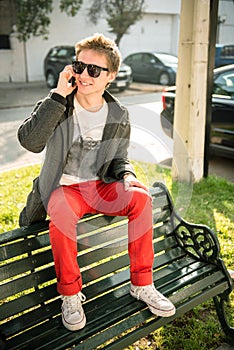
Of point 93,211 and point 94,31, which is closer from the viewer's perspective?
point 93,211

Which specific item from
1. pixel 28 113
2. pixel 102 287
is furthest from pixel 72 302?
pixel 28 113

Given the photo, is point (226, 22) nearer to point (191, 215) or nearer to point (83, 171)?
point (191, 215)

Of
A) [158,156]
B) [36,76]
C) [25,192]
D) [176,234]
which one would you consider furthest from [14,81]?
[176,234]

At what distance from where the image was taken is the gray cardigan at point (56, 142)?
229 centimetres

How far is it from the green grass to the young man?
51 centimetres

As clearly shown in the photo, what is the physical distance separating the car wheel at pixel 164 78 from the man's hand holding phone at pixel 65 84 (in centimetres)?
Answer: 1523

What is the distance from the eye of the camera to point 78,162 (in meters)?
2.57

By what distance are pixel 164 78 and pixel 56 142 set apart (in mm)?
15589

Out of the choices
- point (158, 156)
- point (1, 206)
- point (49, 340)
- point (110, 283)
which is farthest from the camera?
point (158, 156)

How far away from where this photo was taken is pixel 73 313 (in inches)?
86.4

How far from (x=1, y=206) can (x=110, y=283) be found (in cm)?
241

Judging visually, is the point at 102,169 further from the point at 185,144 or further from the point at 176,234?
the point at 185,144

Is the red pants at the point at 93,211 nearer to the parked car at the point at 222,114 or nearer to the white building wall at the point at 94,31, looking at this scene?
the parked car at the point at 222,114

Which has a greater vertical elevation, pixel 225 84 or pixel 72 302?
pixel 225 84
